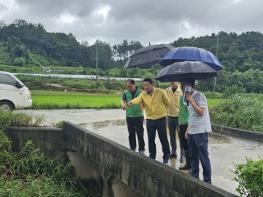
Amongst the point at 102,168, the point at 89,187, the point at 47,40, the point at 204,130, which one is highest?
the point at 47,40

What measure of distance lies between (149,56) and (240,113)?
7.17 m

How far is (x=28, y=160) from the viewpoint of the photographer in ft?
39.6

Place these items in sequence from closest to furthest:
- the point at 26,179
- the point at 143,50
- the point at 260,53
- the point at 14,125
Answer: the point at 143,50, the point at 26,179, the point at 14,125, the point at 260,53

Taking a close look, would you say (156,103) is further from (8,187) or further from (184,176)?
(8,187)

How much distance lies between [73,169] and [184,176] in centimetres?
652

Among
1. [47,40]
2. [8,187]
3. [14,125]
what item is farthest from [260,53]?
[47,40]

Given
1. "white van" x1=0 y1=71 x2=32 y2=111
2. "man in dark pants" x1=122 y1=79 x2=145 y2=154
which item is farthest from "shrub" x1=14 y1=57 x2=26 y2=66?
"man in dark pants" x1=122 y1=79 x2=145 y2=154

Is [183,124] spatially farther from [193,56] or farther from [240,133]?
[240,133]

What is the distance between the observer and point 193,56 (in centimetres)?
737

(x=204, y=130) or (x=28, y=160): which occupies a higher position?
(x=204, y=130)

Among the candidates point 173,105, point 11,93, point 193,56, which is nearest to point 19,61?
point 11,93

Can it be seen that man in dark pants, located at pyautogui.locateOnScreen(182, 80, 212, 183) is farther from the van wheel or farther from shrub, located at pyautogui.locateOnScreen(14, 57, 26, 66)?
shrub, located at pyautogui.locateOnScreen(14, 57, 26, 66)

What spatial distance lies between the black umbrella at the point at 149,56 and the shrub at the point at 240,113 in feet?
21.0

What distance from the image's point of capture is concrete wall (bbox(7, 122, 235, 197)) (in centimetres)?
667
